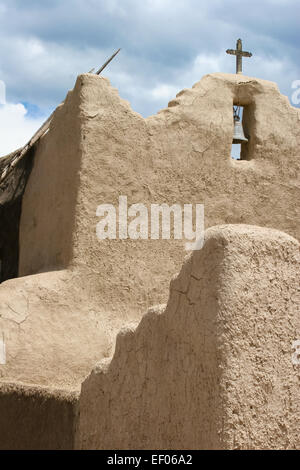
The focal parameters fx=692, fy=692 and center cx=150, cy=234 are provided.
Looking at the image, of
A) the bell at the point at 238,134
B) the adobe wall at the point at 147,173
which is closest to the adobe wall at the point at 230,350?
the adobe wall at the point at 147,173

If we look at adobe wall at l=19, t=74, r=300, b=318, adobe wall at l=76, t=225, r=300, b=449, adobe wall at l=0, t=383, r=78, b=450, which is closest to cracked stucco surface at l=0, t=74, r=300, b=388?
adobe wall at l=19, t=74, r=300, b=318

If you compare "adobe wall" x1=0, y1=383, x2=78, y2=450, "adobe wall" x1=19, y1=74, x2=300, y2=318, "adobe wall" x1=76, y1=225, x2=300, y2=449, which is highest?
"adobe wall" x1=19, y1=74, x2=300, y2=318

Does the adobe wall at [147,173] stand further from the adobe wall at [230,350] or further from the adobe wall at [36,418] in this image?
the adobe wall at [230,350]

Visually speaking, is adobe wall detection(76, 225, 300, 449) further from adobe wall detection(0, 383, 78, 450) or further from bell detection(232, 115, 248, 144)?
bell detection(232, 115, 248, 144)

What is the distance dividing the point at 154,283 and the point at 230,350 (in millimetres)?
3268

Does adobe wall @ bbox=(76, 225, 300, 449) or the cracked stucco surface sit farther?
the cracked stucco surface

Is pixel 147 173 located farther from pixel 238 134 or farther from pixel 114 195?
pixel 238 134

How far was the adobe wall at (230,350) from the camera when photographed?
108 inches

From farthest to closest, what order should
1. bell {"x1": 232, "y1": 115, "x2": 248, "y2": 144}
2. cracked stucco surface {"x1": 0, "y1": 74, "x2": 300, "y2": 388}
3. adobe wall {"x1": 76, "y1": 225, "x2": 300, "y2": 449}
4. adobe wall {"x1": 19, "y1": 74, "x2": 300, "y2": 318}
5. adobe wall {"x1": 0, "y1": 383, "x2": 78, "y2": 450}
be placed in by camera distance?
bell {"x1": 232, "y1": 115, "x2": 248, "y2": 144}, adobe wall {"x1": 19, "y1": 74, "x2": 300, "y2": 318}, cracked stucco surface {"x1": 0, "y1": 74, "x2": 300, "y2": 388}, adobe wall {"x1": 0, "y1": 383, "x2": 78, "y2": 450}, adobe wall {"x1": 76, "y1": 225, "x2": 300, "y2": 449}

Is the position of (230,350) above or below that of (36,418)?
above

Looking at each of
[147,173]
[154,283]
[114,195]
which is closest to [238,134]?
[147,173]

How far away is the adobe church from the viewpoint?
283cm

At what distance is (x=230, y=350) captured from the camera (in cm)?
275
